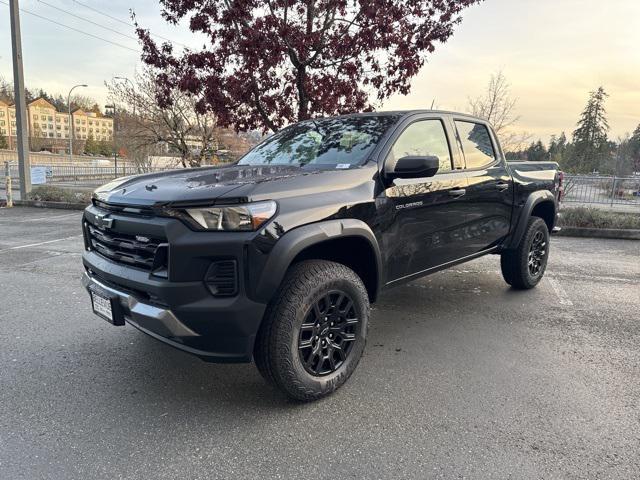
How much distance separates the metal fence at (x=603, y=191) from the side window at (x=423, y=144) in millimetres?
10579

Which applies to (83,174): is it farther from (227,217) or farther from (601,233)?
(227,217)

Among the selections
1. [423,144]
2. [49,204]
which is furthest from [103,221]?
[49,204]

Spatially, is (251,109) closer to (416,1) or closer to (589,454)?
(416,1)

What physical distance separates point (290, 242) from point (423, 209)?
4.59 ft

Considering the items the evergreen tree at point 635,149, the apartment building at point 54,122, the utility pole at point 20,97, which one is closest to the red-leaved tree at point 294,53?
the utility pole at point 20,97

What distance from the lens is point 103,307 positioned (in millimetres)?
2834

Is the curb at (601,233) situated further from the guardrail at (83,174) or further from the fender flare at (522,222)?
the guardrail at (83,174)

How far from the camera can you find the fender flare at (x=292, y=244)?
245 centimetres

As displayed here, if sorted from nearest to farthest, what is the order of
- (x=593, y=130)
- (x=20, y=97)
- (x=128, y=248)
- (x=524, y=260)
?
1. (x=128, y=248)
2. (x=524, y=260)
3. (x=20, y=97)
4. (x=593, y=130)

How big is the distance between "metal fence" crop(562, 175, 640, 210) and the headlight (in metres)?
12.7

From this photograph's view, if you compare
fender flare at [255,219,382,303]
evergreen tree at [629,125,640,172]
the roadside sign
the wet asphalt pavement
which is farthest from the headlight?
evergreen tree at [629,125,640,172]

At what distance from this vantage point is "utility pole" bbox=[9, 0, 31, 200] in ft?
41.0

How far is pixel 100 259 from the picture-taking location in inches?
116

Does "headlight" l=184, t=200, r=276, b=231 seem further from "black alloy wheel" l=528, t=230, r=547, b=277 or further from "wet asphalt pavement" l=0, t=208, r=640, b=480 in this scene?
"black alloy wheel" l=528, t=230, r=547, b=277
